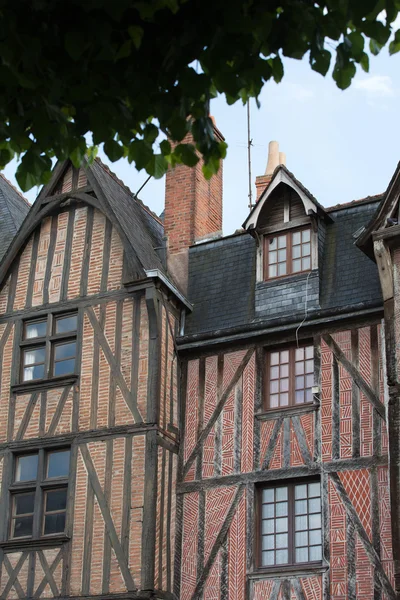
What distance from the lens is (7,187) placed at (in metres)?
21.8


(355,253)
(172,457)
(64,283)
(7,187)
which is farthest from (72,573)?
(7,187)

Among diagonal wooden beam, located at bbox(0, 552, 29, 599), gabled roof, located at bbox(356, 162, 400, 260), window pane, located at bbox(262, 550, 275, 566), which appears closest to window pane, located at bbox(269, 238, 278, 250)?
gabled roof, located at bbox(356, 162, 400, 260)

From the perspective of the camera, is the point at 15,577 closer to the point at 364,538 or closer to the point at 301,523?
the point at 301,523

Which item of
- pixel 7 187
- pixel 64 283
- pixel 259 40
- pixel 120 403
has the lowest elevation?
pixel 259 40

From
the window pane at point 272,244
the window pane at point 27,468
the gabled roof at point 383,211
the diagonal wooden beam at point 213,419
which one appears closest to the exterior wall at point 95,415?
the window pane at point 27,468

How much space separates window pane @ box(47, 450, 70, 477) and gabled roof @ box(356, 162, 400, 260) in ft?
16.7

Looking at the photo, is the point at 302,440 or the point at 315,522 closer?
the point at 315,522

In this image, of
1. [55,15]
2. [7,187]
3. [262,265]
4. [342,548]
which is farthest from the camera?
[7,187]

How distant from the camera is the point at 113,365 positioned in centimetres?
1553


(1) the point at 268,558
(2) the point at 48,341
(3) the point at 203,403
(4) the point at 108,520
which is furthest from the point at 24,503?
(1) the point at 268,558

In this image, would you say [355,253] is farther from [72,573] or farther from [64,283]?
[72,573]

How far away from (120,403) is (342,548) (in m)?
3.70

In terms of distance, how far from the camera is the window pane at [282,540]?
14380 millimetres

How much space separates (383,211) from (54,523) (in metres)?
6.22
